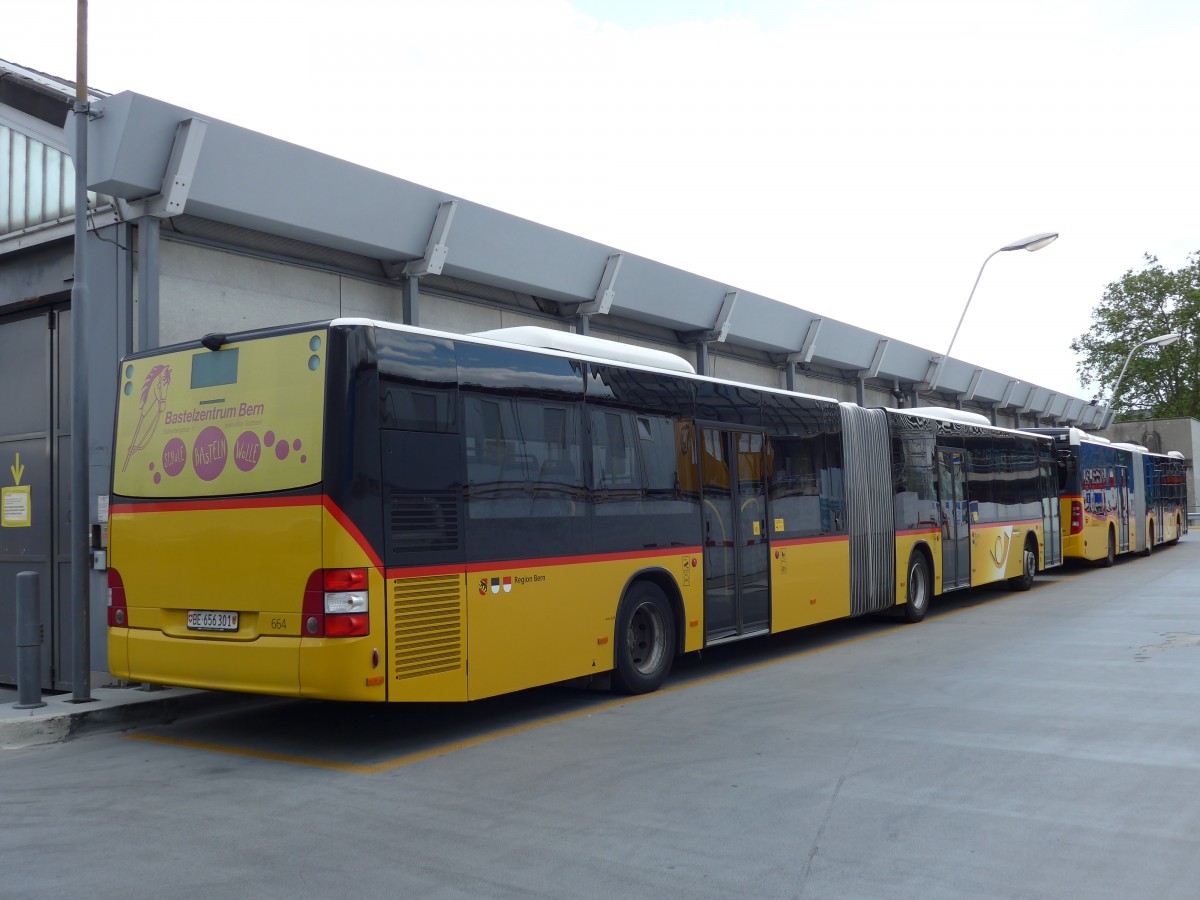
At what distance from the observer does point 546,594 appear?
9.04m

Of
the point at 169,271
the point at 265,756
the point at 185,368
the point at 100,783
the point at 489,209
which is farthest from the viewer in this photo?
the point at 489,209

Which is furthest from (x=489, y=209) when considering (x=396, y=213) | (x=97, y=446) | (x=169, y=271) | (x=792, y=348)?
(x=792, y=348)

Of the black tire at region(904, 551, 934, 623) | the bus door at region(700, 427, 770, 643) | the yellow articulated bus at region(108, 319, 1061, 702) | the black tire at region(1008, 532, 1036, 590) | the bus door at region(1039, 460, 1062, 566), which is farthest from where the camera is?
the bus door at region(1039, 460, 1062, 566)

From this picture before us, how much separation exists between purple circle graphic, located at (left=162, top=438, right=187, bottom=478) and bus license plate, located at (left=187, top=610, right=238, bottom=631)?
1.09 meters

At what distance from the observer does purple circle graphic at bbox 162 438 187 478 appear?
8492 millimetres

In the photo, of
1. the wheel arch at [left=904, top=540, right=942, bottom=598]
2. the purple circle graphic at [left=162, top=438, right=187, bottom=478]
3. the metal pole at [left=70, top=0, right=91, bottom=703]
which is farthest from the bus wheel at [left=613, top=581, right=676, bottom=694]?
the wheel arch at [left=904, top=540, right=942, bottom=598]

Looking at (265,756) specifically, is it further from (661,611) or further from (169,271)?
(169,271)

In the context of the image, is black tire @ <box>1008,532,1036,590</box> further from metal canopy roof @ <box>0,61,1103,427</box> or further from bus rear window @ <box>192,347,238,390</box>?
bus rear window @ <box>192,347,238,390</box>

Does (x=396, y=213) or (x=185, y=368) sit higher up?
(x=396, y=213)

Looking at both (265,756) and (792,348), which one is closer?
(265,756)

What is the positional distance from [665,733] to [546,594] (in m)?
1.48

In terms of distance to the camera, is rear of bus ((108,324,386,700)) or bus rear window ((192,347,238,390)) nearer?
rear of bus ((108,324,386,700))

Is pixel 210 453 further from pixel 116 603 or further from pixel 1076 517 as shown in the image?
pixel 1076 517

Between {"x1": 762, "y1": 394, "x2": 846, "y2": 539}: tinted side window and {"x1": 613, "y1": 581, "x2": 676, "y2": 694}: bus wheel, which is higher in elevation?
{"x1": 762, "y1": 394, "x2": 846, "y2": 539}: tinted side window
